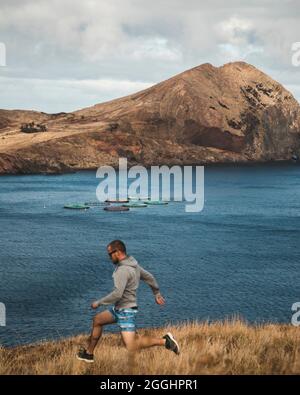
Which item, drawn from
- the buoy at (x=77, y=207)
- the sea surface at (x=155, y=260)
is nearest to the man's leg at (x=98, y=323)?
the sea surface at (x=155, y=260)

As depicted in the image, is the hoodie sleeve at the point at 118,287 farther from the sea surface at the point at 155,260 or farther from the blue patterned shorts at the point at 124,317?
the sea surface at the point at 155,260

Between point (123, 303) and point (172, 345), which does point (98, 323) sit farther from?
point (172, 345)

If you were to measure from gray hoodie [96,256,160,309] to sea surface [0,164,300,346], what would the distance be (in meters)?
26.3

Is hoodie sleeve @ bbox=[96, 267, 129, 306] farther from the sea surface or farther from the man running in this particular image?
the sea surface

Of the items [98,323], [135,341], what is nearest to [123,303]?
[98,323]

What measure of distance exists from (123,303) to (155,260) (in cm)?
5242

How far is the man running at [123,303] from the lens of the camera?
41.1ft

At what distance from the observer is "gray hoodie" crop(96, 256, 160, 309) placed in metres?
12.5

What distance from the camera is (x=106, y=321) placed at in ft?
42.4

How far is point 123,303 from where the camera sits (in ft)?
42.1

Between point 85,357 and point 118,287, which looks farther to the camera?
point 85,357

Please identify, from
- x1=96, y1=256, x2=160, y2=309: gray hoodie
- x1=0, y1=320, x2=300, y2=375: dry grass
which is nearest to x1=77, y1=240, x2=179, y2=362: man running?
x1=96, y1=256, x2=160, y2=309: gray hoodie

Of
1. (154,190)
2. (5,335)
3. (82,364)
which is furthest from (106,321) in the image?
(154,190)
